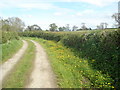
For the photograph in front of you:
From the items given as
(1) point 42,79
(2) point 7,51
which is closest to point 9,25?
(2) point 7,51

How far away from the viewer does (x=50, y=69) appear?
951 cm

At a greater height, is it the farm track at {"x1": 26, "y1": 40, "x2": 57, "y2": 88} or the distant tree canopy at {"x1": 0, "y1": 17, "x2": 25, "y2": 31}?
the distant tree canopy at {"x1": 0, "y1": 17, "x2": 25, "y2": 31}

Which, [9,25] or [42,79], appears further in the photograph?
[9,25]

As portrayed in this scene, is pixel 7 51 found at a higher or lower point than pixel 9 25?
lower

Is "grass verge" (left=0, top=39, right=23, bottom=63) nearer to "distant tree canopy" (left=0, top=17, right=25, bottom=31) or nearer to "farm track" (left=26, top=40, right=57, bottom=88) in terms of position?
"farm track" (left=26, top=40, right=57, bottom=88)

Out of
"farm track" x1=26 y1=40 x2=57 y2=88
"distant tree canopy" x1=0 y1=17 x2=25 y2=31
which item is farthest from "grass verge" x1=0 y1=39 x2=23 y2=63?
"distant tree canopy" x1=0 y1=17 x2=25 y2=31

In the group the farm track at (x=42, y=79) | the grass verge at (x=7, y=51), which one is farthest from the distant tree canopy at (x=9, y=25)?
the farm track at (x=42, y=79)

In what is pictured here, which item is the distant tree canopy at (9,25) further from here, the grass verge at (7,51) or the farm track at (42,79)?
the farm track at (42,79)

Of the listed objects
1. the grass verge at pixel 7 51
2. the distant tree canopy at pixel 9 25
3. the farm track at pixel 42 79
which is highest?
the distant tree canopy at pixel 9 25

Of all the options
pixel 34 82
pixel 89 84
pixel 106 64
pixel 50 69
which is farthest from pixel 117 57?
pixel 34 82

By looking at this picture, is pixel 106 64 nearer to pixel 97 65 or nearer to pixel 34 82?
pixel 97 65

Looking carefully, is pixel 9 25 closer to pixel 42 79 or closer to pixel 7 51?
pixel 7 51

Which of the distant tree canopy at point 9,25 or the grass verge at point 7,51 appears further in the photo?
the distant tree canopy at point 9,25

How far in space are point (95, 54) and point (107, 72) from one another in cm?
330
